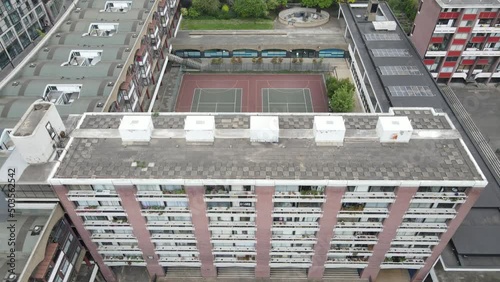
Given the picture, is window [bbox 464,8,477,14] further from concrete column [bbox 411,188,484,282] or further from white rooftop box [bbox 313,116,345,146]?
white rooftop box [bbox 313,116,345,146]

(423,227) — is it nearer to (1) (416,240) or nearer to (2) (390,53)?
(1) (416,240)

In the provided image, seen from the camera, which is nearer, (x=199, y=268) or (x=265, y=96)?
(x=199, y=268)

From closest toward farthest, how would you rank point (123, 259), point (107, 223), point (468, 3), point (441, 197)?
1. point (441, 197)
2. point (107, 223)
3. point (123, 259)
4. point (468, 3)

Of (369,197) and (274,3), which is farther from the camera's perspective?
(274,3)

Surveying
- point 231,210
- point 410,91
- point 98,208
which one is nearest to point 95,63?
point 98,208

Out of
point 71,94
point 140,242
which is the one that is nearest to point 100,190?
point 140,242

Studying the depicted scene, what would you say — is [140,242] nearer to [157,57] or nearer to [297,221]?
[297,221]

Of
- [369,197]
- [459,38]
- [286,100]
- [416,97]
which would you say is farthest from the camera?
[286,100]

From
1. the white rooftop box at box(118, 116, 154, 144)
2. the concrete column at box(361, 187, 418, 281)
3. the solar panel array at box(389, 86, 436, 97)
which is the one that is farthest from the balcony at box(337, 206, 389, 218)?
the solar panel array at box(389, 86, 436, 97)
